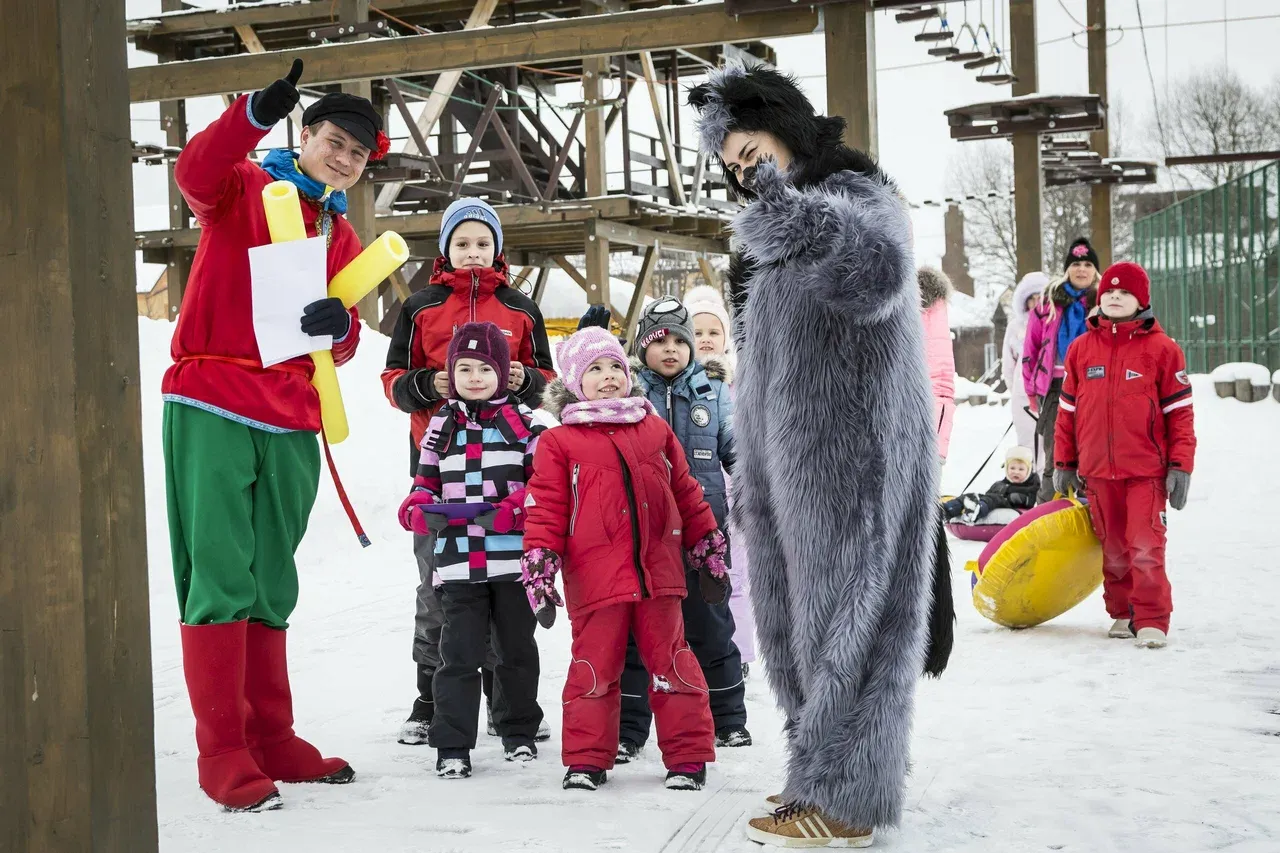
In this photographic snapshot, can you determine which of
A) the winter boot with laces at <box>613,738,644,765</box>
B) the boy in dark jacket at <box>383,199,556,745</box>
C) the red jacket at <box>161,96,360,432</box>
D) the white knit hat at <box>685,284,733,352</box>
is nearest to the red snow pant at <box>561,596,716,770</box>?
the winter boot with laces at <box>613,738,644,765</box>

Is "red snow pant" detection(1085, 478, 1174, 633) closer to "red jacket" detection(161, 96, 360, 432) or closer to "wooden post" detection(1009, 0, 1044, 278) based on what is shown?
"red jacket" detection(161, 96, 360, 432)

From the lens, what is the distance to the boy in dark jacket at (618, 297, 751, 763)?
4.29 m

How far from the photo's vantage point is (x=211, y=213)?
3691 mm

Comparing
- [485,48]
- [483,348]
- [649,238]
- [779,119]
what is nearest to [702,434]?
[483,348]

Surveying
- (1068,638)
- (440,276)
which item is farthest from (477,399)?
(1068,638)

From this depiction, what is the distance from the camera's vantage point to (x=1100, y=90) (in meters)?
18.1

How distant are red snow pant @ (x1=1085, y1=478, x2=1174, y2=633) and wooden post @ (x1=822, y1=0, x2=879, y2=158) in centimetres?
298

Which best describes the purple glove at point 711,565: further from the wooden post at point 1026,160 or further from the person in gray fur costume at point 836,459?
the wooden post at point 1026,160

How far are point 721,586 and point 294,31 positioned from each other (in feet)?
51.7

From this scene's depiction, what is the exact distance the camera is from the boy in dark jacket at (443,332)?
4.36 metres

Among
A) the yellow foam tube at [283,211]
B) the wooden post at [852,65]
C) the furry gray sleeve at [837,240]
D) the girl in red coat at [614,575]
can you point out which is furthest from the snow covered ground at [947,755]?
the wooden post at [852,65]

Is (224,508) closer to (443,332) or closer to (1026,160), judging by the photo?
(443,332)

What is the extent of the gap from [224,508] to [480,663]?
35.9 inches

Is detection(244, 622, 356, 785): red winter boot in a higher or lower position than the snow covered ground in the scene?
higher
